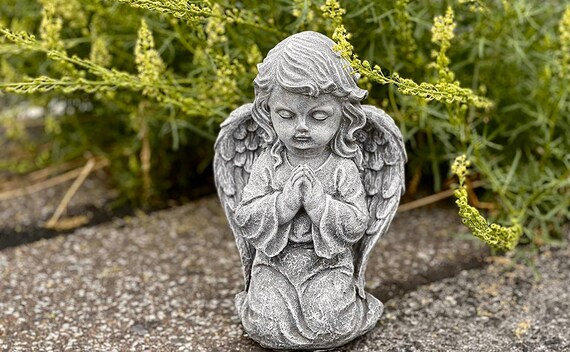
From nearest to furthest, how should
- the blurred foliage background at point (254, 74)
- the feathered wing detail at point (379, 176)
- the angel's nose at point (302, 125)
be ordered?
1. the angel's nose at point (302, 125)
2. the feathered wing detail at point (379, 176)
3. the blurred foliage background at point (254, 74)

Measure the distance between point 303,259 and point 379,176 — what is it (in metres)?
0.33

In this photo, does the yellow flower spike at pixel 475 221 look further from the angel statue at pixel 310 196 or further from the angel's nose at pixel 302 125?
the angel's nose at pixel 302 125

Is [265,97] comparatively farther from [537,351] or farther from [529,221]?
[529,221]

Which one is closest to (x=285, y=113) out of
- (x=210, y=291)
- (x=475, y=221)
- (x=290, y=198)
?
(x=290, y=198)

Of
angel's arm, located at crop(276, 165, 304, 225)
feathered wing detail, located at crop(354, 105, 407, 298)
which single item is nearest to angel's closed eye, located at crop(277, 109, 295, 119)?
angel's arm, located at crop(276, 165, 304, 225)

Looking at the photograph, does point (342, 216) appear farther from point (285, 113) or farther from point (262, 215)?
point (285, 113)

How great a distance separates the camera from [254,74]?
2.96 m

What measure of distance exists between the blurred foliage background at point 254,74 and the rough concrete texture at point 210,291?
240 millimetres

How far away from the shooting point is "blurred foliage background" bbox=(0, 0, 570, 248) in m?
2.77

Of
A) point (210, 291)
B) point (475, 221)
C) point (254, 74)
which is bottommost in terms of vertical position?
point (210, 291)

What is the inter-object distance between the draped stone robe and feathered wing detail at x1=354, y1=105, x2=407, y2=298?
7 centimetres

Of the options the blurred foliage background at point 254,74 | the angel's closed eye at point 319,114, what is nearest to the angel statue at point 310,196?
the angel's closed eye at point 319,114

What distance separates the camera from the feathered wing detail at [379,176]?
2477mm

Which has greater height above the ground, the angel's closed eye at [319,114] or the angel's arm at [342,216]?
the angel's closed eye at [319,114]
